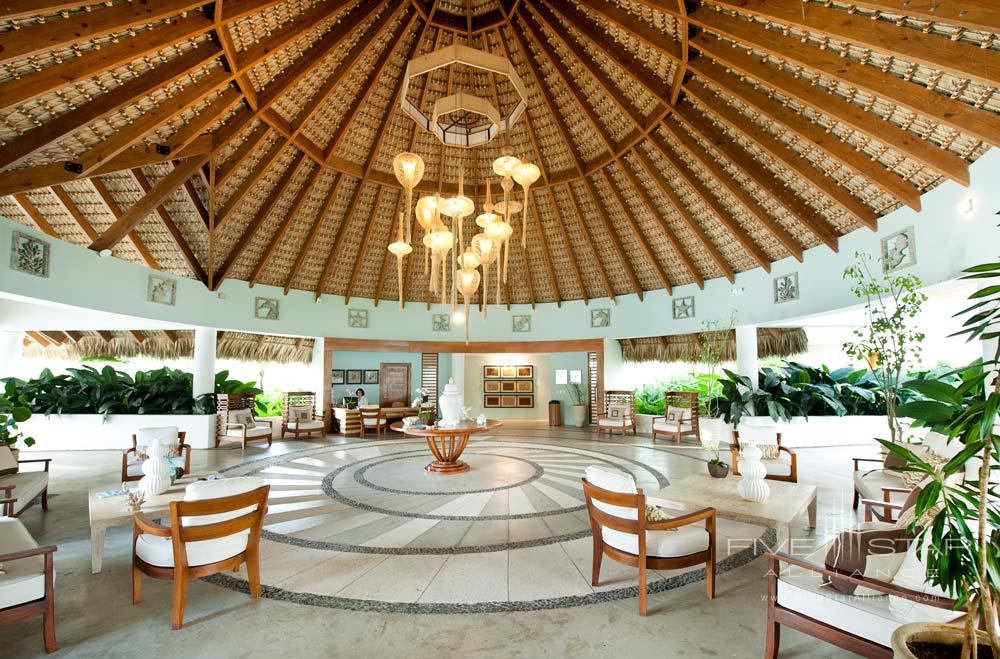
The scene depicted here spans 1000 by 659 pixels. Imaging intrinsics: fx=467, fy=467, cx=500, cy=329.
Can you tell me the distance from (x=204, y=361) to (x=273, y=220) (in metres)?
3.17

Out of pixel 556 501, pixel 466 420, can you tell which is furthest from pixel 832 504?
pixel 466 420

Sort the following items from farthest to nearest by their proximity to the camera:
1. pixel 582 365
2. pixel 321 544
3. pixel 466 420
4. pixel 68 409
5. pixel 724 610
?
pixel 582 365, pixel 68 409, pixel 466 420, pixel 321 544, pixel 724 610

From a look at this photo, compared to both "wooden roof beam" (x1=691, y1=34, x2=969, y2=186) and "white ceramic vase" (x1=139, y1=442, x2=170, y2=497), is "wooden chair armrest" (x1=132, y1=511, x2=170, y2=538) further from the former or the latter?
"wooden roof beam" (x1=691, y1=34, x2=969, y2=186)

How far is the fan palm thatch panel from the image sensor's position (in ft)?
27.9

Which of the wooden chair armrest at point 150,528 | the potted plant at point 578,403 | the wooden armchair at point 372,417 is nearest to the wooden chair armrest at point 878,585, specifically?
the wooden chair armrest at point 150,528

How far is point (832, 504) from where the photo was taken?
523 centimetres

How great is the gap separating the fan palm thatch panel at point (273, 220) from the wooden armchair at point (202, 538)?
671cm

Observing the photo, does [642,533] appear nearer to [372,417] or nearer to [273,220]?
[273,220]

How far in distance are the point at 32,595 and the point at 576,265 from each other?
1011 centimetres

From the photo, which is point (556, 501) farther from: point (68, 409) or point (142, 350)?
point (142, 350)

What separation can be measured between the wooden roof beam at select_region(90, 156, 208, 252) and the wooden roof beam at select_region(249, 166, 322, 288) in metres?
2.07

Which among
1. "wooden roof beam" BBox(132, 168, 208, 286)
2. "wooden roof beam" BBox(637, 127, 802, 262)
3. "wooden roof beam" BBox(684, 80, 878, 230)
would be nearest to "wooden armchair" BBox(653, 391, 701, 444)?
"wooden roof beam" BBox(637, 127, 802, 262)

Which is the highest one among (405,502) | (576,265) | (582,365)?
(576,265)

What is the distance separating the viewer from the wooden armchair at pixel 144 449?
5395 mm
